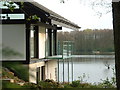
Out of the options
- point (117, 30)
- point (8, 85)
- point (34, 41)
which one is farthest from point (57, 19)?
point (8, 85)

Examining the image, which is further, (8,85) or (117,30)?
(117,30)

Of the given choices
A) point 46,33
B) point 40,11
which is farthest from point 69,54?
point 40,11

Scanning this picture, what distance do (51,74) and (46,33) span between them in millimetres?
2201

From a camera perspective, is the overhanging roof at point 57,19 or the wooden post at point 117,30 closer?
the wooden post at point 117,30

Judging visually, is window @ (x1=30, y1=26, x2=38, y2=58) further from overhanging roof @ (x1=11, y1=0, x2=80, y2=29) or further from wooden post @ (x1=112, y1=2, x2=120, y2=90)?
wooden post @ (x1=112, y1=2, x2=120, y2=90)

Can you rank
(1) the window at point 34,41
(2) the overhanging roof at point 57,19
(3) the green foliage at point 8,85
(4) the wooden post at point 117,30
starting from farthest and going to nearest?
(1) the window at point 34,41, (2) the overhanging roof at point 57,19, (4) the wooden post at point 117,30, (3) the green foliage at point 8,85

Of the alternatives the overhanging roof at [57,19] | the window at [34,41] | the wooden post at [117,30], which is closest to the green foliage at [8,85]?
the wooden post at [117,30]

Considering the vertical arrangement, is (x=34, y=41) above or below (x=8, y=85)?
above

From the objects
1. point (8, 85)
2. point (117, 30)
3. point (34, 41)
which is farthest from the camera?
point (34, 41)

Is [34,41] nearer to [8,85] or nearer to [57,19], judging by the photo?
[57,19]

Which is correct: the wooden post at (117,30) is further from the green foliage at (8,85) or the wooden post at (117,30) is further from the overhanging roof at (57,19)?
the overhanging roof at (57,19)

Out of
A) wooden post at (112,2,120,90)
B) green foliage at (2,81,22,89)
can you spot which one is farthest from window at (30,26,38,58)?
green foliage at (2,81,22,89)

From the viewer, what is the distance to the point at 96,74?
8.00 meters

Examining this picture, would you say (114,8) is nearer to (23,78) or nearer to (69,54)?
(23,78)
